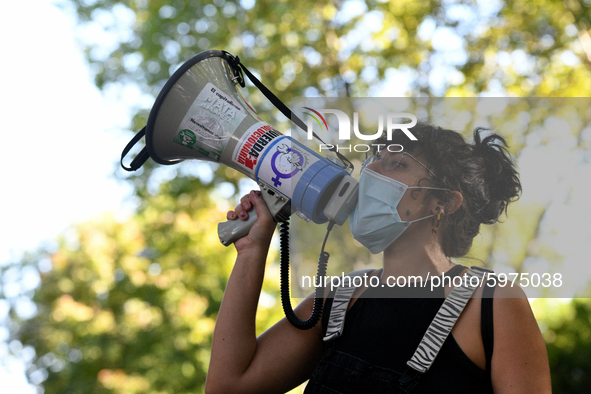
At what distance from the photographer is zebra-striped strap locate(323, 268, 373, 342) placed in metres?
1.47

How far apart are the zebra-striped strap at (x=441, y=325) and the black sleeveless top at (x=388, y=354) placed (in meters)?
0.03

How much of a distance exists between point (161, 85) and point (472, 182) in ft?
18.8

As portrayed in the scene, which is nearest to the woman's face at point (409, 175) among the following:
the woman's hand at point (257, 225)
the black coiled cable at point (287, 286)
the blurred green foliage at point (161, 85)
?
the black coiled cable at point (287, 286)

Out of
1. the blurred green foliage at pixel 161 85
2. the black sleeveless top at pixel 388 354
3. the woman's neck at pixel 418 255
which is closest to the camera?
the black sleeveless top at pixel 388 354

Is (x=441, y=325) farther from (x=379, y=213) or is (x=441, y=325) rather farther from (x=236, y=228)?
(x=236, y=228)

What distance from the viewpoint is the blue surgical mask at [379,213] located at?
1.47 metres

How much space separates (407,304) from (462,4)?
19.1ft

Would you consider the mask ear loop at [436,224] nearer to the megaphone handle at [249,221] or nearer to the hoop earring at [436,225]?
the hoop earring at [436,225]

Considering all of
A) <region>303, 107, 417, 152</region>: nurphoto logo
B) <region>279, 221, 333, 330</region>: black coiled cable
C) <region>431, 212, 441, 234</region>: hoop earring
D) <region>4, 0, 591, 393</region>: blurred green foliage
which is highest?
<region>303, 107, 417, 152</region>: nurphoto logo

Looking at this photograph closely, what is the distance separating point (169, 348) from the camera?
6098mm

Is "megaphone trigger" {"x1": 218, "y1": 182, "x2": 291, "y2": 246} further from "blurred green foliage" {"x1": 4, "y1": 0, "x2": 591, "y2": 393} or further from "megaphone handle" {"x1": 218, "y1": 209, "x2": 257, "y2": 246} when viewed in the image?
"blurred green foliage" {"x1": 4, "y1": 0, "x2": 591, "y2": 393}

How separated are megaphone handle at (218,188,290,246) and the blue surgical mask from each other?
0.82ft

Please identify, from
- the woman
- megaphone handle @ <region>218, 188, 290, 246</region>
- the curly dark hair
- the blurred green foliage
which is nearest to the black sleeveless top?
the woman

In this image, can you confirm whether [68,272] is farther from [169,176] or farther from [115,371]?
[169,176]
